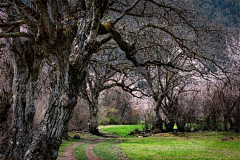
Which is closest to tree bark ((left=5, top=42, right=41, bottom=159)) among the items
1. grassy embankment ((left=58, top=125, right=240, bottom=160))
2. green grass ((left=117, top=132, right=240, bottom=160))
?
grassy embankment ((left=58, top=125, right=240, bottom=160))

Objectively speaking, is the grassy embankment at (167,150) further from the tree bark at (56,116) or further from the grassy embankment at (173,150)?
the tree bark at (56,116)

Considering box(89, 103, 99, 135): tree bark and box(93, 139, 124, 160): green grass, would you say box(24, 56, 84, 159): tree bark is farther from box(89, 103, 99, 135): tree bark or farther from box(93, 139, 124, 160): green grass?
box(89, 103, 99, 135): tree bark

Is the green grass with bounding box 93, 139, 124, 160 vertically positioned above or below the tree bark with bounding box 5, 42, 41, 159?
below

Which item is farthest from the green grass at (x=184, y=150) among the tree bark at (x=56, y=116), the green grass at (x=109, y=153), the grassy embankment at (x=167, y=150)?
the tree bark at (x=56, y=116)

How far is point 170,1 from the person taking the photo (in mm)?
9641

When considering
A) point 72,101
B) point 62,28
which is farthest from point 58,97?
point 62,28

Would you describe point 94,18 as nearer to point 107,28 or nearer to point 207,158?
point 107,28

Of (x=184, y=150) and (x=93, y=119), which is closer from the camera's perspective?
(x=184, y=150)

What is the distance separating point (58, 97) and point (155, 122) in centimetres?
1791

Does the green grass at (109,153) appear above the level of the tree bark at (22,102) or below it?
below

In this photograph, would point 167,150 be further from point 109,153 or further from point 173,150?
point 109,153

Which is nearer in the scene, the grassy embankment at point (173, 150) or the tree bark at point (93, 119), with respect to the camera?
the grassy embankment at point (173, 150)

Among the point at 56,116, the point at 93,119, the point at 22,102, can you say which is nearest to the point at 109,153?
the point at 22,102

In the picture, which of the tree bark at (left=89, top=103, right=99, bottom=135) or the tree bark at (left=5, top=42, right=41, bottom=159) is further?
the tree bark at (left=89, top=103, right=99, bottom=135)
